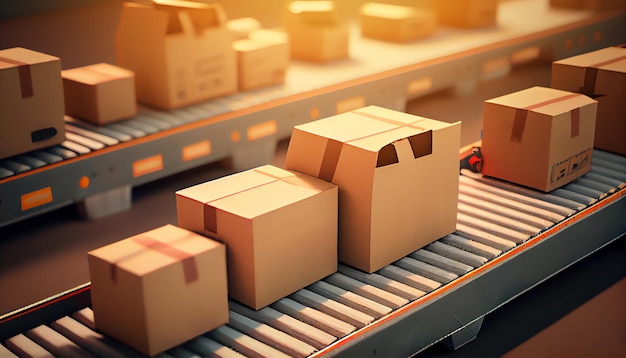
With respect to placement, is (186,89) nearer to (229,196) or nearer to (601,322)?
(229,196)

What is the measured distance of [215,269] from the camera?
263cm

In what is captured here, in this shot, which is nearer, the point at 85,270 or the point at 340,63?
the point at 85,270

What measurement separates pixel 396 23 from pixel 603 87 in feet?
8.78

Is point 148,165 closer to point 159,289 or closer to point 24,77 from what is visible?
point 24,77

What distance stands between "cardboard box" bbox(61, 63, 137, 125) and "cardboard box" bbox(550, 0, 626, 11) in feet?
15.8

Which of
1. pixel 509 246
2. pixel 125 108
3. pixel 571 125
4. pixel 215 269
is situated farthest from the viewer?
pixel 125 108

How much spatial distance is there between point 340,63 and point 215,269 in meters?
3.72

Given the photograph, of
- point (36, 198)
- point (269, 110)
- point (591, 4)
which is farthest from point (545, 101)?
point (591, 4)

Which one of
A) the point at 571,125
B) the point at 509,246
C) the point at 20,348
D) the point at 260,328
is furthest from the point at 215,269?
the point at 571,125

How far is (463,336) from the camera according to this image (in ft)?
10.4

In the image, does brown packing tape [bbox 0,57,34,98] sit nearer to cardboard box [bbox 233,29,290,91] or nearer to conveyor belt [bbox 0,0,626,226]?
conveyor belt [bbox 0,0,626,226]

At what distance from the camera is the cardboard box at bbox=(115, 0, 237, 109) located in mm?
4840

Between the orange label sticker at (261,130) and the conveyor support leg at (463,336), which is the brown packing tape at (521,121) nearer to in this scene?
the conveyor support leg at (463,336)

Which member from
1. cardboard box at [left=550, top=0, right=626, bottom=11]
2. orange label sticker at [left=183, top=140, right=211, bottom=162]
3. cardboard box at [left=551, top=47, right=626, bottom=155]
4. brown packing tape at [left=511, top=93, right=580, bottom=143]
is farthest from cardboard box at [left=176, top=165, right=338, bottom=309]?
cardboard box at [left=550, top=0, right=626, bottom=11]
